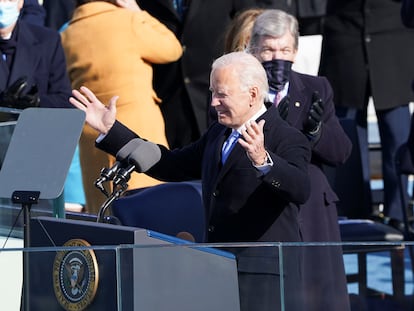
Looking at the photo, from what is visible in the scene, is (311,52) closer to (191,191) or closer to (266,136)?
(191,191)

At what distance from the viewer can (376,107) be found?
6867 mm

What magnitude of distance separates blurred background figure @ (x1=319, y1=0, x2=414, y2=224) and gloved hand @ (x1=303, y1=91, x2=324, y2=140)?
2448 mm

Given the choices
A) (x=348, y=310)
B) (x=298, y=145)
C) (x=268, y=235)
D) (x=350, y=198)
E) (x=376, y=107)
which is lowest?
(x=348, y=310)

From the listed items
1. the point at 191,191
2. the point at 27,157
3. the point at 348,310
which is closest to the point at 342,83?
the point at 191,191

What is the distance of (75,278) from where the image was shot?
116 inches

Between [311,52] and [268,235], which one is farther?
[311,52]

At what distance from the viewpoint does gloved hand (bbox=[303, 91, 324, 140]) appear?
4.39 meters

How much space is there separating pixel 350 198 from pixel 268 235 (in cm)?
268

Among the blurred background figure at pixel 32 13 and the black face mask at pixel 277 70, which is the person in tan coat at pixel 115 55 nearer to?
the blurred background figure at pixel 32 13

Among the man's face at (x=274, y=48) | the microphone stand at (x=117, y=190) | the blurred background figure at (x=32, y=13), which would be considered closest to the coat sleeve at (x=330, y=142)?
the man's face at (x=274, y=48)

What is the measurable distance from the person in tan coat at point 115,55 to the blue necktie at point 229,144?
2037mm

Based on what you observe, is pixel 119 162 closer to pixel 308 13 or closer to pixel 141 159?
pixel 141 159

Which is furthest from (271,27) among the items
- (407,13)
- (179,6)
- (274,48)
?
(179,6)

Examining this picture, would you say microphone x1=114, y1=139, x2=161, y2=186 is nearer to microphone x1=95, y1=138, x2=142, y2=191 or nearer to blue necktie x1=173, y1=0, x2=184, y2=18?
microphone x1=95, y1=138, x2=142, y2=191
